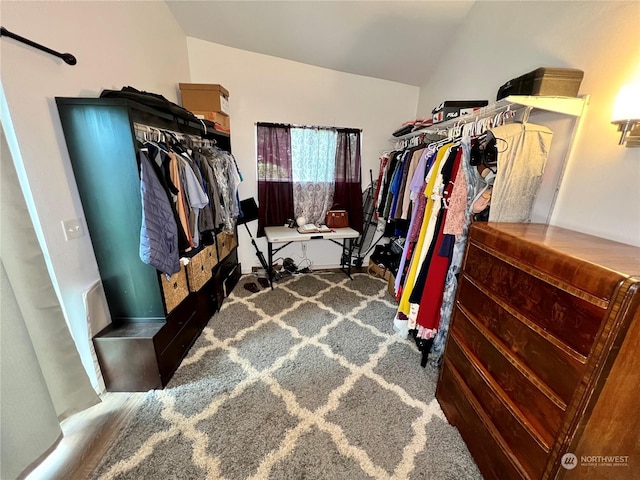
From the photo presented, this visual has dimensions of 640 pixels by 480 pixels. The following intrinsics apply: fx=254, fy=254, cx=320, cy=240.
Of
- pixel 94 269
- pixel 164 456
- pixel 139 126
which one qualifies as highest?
pixel 139 126

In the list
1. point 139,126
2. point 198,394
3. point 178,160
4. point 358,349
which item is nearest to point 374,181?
point 358,349

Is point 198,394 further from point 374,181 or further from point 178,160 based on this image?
point 374,181

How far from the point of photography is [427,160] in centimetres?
196

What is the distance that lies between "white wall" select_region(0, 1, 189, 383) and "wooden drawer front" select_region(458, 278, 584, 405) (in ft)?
7.28

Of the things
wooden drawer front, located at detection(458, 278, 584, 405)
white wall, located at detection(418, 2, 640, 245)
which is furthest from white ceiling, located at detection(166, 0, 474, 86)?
wooden drawer front, located at detection(458, 278, 584, 405)

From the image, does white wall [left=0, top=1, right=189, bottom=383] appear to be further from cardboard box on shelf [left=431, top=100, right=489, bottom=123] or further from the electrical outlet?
cardboard box on shelf [left=431, top=100, right=489, bottom=123]

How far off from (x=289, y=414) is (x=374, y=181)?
2873 mm

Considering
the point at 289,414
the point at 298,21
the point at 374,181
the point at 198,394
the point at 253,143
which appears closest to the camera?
the point at 289,414

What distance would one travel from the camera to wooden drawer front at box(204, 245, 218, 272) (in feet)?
7.64

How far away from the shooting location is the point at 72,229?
145cm

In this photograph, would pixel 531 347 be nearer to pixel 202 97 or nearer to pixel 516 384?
pixel 516 384

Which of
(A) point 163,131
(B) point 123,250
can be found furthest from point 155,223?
(A) point 163,131

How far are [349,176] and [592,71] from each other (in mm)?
2334

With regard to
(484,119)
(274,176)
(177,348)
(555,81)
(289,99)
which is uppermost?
(289,99)
